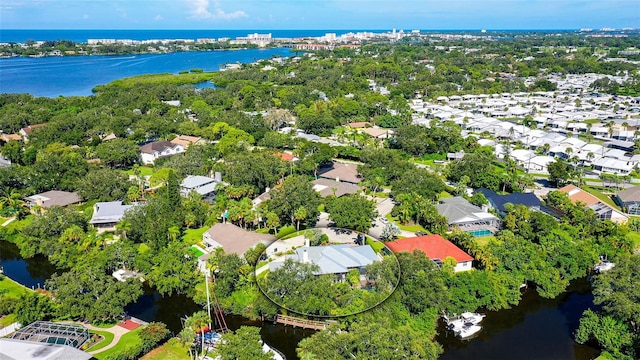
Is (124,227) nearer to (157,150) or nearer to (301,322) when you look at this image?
(301,322)

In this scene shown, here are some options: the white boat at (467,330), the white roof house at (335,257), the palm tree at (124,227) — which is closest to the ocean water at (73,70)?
the palm tree at (124,227)

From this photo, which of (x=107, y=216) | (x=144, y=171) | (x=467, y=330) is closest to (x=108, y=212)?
(x=107, y=216)

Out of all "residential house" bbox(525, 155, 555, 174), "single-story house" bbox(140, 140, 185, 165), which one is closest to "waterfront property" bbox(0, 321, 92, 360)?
"single-story house" bbox(140, 140, 185, 165)

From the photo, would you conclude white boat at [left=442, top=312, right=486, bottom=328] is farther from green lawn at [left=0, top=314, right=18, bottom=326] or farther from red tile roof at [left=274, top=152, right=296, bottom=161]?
red tile roof at [left=274, top=152, right=296, bottom=161]

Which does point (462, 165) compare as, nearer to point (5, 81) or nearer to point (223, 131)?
point (223, 131)

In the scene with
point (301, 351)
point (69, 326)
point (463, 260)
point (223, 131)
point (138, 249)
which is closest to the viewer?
point (301, 351)

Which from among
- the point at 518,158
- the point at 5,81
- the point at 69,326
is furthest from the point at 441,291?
the point at 5,81
